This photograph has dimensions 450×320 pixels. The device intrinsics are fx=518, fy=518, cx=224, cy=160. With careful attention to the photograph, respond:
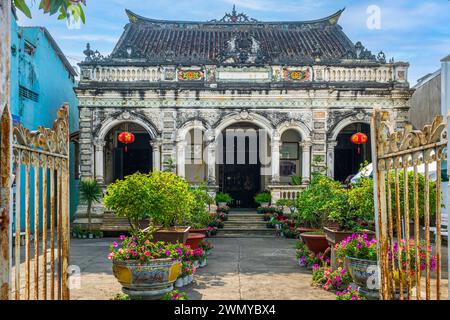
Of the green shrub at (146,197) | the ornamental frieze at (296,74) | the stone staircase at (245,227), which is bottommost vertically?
the stone staircase at (245,227)

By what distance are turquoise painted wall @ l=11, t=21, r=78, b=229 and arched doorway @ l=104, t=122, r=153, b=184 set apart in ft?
5.52

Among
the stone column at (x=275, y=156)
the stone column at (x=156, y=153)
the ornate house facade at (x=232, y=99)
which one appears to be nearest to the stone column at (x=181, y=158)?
the ornate house facade at (x=232, y=99)

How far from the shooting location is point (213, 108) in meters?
16.2

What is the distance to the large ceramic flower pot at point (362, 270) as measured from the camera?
5840 millimetres

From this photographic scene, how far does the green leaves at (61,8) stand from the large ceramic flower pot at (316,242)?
6.88 metres

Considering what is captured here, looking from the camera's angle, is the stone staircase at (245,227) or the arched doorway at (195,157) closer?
the stone staircase at (245,227)

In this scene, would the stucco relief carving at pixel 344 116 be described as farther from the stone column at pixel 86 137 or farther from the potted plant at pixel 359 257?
the potted plant at pixel 359 257

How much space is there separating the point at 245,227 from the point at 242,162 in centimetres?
333

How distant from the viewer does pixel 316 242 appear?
9148 millimetres

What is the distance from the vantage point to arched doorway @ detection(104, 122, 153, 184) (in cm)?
1736

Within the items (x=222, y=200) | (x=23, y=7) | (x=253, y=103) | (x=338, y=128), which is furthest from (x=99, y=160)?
(x=23, y=7)

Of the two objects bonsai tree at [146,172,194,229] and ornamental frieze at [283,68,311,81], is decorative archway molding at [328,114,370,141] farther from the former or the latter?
bonsai tree at [146,172,194,229]

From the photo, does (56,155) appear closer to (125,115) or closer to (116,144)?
(125,115)
